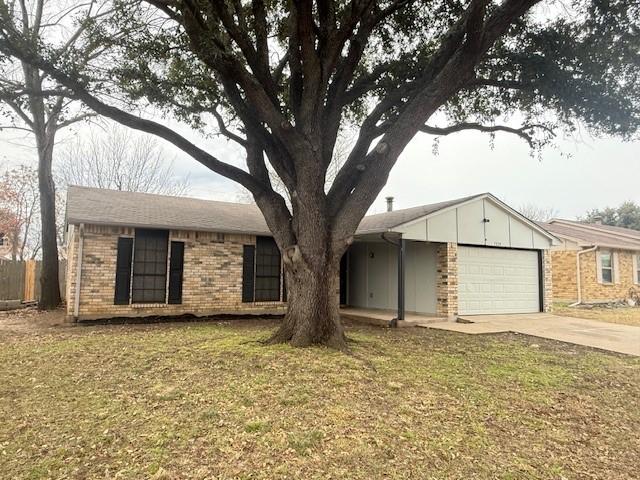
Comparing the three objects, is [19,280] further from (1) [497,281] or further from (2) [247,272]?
→ (1) [497,281]

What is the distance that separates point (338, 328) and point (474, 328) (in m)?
4.64

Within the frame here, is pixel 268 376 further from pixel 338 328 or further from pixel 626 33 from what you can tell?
pixel 626 33

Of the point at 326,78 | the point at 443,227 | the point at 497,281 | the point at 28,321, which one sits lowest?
the point at 28,321

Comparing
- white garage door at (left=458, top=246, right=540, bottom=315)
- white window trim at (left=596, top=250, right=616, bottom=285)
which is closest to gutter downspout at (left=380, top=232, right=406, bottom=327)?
white garage door at (left=458, top=246, right=540, bottom=315)

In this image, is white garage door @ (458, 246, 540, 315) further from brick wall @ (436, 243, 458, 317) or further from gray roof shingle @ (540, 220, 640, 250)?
gray roof shingle @ (540, 220, 640, 250)

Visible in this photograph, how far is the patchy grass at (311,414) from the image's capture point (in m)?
3.20

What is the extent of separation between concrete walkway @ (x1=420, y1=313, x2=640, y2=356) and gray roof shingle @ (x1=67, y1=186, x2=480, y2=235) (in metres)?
3.16

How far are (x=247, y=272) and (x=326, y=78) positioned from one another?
6.82 metres

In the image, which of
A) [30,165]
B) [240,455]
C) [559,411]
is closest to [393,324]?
[559,411]

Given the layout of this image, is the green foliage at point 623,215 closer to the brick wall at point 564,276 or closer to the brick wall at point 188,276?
the brick wall at point 564,276

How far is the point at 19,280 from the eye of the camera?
49.7 feet

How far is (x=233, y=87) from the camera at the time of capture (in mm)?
7164

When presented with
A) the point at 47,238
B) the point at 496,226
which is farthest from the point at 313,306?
the point at 47,238

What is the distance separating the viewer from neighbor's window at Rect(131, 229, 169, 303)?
35.6 ft
